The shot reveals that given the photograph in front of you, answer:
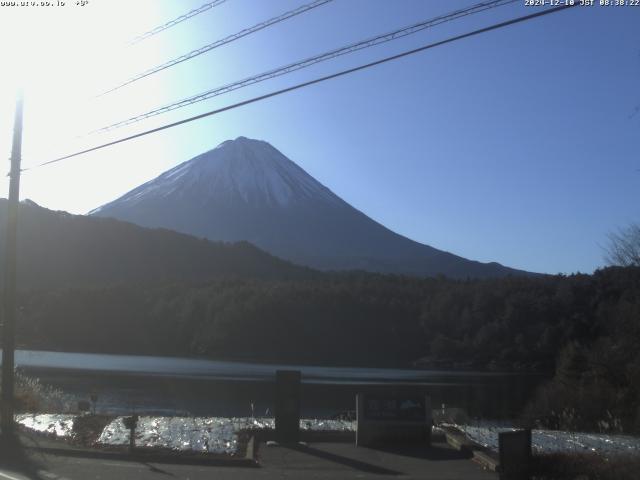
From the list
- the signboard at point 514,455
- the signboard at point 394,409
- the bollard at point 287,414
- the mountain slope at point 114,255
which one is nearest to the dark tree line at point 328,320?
the mountain slope at point 114,255

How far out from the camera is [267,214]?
164000 millimetres

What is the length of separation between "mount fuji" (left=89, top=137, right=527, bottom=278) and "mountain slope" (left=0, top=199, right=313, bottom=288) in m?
30.6

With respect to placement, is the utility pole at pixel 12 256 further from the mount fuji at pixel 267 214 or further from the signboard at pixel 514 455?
the mount fuji at pixel 267 214

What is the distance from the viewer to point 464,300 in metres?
74.3

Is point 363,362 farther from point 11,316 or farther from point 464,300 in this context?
point 11,316

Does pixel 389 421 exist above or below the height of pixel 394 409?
below

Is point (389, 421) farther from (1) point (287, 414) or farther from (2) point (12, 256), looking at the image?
(2) point (12, 256)

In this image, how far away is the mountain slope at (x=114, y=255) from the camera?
9988cm

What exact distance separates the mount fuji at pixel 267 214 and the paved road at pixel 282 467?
438 feet

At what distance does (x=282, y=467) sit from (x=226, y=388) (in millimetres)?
27510

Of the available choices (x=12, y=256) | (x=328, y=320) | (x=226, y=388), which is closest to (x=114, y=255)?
(x=328, y=320)

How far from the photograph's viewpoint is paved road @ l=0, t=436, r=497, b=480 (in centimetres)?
1338

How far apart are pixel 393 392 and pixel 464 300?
58.5m

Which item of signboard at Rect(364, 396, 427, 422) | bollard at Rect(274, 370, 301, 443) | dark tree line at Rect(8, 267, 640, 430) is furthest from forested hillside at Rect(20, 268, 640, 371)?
bollard at Rect(274, 370, 301, 443)
